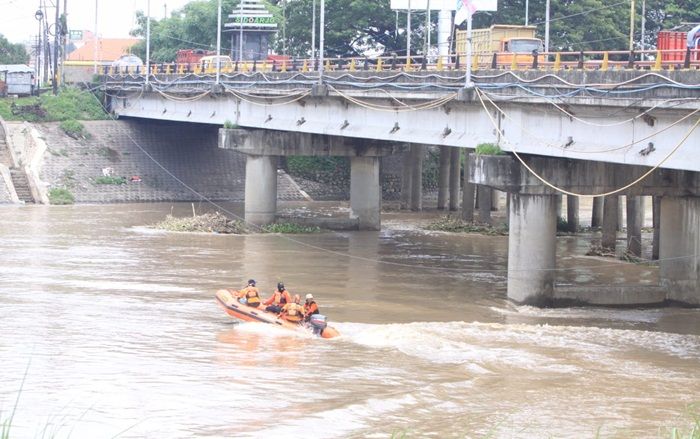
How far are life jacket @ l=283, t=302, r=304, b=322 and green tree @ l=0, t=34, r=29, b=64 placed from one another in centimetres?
8844

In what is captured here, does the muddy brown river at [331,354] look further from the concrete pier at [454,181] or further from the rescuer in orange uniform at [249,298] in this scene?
the concrete pier at [454,181]

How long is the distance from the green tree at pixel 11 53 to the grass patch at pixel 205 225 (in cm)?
6596

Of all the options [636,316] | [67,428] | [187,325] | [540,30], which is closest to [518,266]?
[636,316]

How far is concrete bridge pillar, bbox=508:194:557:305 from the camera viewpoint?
32.1 metres

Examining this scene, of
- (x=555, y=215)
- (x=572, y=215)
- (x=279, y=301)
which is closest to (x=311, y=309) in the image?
(x=279, y=301)

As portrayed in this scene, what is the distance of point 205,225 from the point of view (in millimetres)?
50188

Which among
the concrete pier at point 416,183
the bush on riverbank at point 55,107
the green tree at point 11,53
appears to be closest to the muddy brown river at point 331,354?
the concrete pier at point 416,183

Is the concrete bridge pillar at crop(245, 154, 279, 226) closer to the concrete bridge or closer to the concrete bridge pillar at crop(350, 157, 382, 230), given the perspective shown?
the concrete bridge pillar at crop(350, 157, 382, 230)

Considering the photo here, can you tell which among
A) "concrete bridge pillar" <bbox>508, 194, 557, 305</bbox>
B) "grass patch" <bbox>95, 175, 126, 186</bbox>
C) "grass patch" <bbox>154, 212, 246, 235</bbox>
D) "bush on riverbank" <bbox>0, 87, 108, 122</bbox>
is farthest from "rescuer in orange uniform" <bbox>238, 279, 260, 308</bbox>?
"bush on riverbank" <bbox>0, 87, 108, 122</bbox>

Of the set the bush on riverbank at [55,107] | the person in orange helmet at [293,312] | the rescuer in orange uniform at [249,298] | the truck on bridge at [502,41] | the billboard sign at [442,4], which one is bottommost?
the person in orange helmet at [293,312]

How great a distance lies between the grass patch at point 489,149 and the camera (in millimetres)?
33094

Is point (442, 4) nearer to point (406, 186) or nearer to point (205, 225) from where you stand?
point (406, 186)

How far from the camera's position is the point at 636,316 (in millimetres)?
32156

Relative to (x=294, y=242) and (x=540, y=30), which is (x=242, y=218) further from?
(x=540, y=30)
